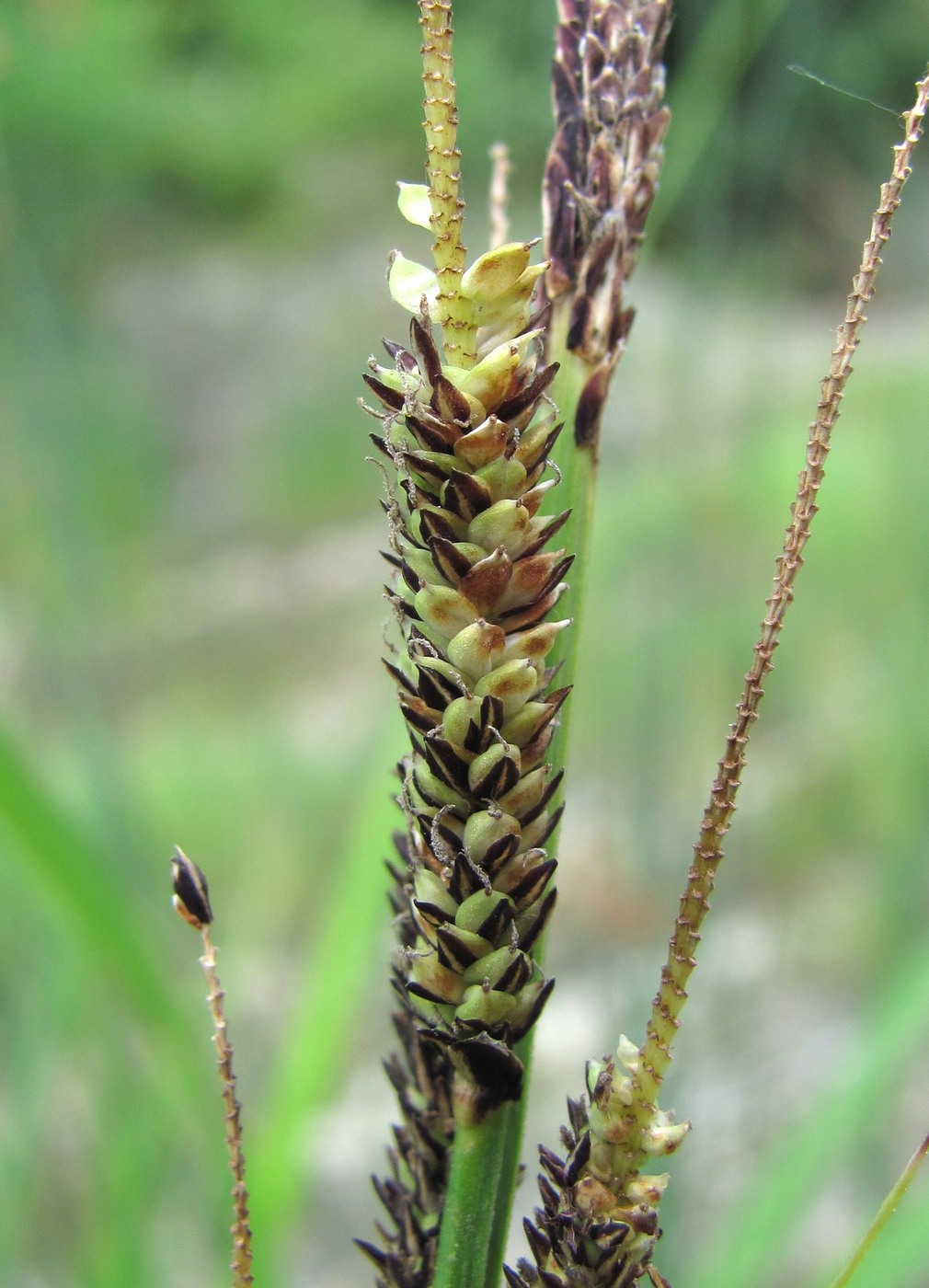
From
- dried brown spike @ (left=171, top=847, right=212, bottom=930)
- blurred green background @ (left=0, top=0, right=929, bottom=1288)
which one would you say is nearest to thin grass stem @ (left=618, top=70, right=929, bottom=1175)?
dried brown spike @ (left=171, top=847, right=212, bottom=930)

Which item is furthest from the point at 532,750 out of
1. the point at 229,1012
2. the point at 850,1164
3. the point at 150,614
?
the point at 150,614

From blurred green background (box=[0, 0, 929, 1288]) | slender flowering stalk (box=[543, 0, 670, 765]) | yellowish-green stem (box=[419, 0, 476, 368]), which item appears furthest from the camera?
blurred green background (box=[0, 0, 929, 1288])

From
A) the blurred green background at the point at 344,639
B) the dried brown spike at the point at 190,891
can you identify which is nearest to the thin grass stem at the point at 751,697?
the dried brown spike at the point at 190,891

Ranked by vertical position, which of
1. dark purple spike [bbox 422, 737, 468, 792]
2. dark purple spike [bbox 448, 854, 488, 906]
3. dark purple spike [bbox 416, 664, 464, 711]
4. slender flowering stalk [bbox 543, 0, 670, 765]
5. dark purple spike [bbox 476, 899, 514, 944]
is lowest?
dark purple spike [bbox 476, 899, 514, 944]

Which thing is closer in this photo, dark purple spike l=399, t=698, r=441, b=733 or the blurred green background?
dark purple spike l=399, t=698, r=441, b=733

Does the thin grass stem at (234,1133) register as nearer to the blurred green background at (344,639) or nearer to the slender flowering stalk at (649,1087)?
the slender flowering stalk at (649,1087)

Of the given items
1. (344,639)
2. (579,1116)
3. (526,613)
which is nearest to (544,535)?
(526,613)

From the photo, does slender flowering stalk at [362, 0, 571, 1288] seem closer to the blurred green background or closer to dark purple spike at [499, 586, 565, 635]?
dark purple spike at [499, 586, 565, 635]
